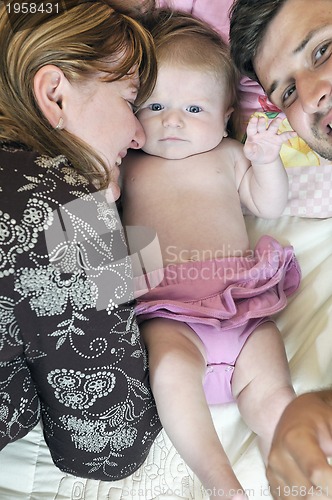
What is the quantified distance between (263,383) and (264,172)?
50cm

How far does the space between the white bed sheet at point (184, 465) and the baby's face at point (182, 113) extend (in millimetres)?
441

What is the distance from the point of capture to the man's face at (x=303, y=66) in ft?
4.08

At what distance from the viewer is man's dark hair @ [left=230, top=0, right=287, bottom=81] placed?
4.43 ft

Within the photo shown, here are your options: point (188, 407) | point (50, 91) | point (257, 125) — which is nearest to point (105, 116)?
point (50, 91)

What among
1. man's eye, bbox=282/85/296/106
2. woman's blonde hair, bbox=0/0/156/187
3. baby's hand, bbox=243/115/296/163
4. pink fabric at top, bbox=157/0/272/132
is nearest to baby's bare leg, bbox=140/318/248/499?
woman's blonde hair, bbox=0/0/156/187

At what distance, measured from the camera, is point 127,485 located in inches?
47.7

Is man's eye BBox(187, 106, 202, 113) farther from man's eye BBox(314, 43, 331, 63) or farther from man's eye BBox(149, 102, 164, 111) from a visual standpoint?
man's eye BBox(314, 43, 331, 63)

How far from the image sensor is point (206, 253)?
4.34ft

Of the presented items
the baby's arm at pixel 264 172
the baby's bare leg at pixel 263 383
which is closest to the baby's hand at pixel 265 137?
the baby's arm at pixel 264 172

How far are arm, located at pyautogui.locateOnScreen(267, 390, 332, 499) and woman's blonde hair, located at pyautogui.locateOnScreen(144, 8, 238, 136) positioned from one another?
2.92ft

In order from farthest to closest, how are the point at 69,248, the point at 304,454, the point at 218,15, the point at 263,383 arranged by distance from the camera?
1. the point at 218,15
2. the point at 263,383
3. the point at 69,248
4. the point at 304,454

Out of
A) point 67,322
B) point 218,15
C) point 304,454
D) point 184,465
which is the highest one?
point 218,15

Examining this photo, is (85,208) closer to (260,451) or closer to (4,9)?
(4,9)

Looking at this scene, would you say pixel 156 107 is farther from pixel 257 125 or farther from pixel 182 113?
pixel 257 125
